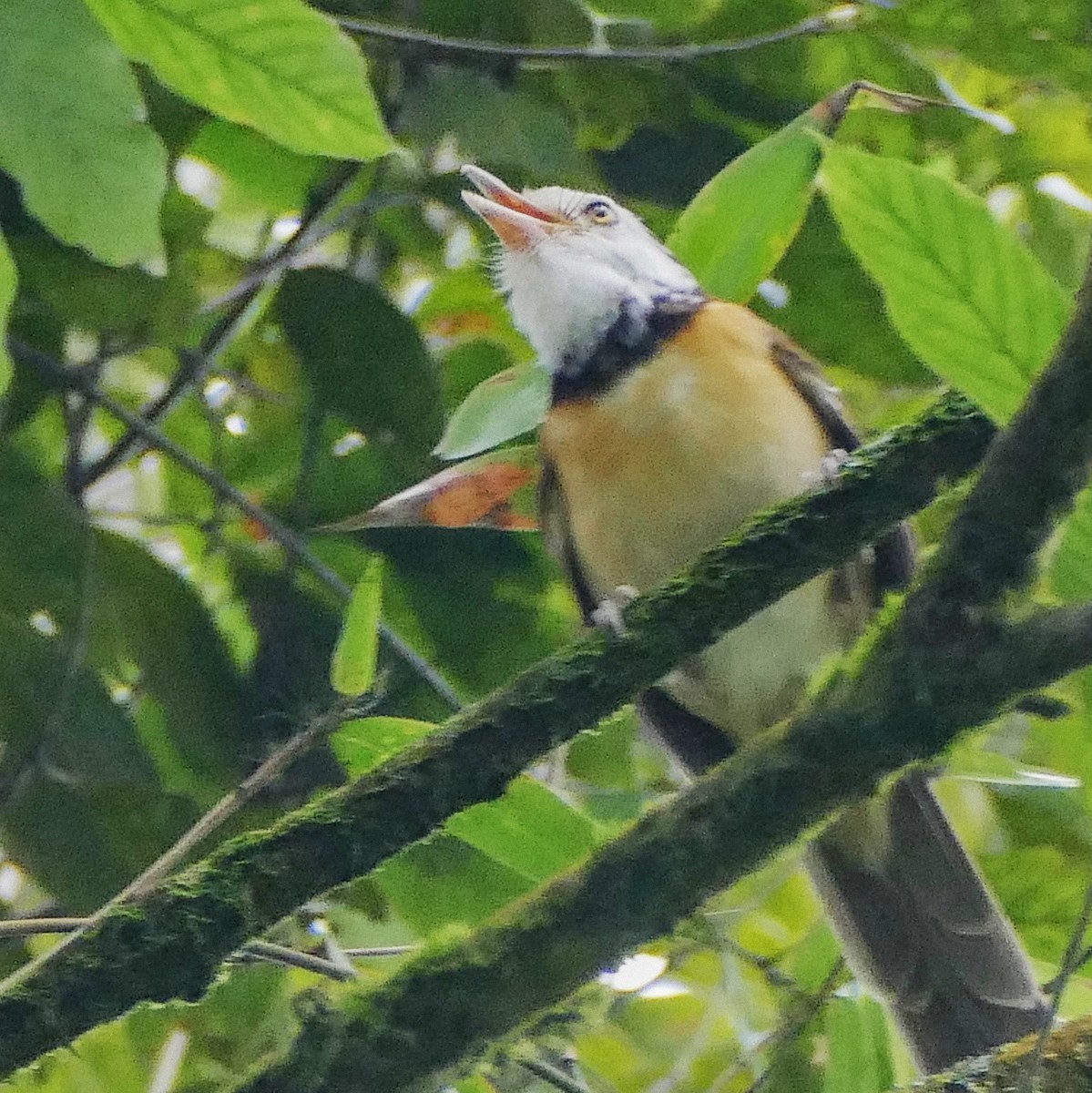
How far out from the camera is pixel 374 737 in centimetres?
99

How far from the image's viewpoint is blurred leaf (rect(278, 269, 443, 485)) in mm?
1519

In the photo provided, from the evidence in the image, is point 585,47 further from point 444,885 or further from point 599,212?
point 444,885

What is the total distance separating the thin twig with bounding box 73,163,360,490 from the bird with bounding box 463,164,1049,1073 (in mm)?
134

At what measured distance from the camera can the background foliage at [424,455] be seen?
49.7 inches

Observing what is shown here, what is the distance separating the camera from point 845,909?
1.47m

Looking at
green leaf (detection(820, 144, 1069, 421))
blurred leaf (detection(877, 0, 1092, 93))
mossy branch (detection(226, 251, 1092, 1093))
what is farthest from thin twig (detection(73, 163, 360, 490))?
green leaf (detection(820, 144, 1069, 421))

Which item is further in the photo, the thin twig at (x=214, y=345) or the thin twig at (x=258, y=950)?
the thin twig at (x=214, y=345)

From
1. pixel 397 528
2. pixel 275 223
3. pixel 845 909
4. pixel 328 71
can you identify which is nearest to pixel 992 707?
pixel 328 71

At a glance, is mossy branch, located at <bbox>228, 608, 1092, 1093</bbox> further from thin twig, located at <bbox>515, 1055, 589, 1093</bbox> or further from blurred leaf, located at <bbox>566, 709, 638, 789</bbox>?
blurred leaf, located at <bbox>566, 709, 638, 789</bbox>

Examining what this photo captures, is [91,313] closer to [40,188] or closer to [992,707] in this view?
[40,188]

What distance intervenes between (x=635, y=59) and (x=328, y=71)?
691mm

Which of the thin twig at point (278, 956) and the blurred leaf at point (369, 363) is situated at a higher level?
the blurred leaf at point (369, 363)

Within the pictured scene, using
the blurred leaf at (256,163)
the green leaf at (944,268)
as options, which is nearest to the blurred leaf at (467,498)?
the blurred leaf at (256,163)

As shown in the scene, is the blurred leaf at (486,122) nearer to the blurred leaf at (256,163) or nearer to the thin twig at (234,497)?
the blurred leaf at (256,163)
